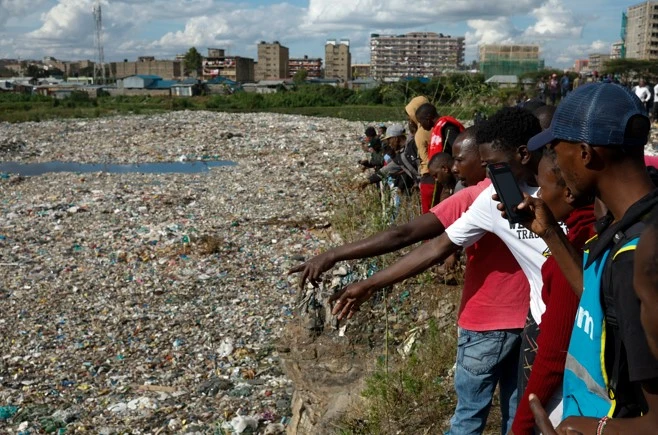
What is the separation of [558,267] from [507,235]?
1.59 feet

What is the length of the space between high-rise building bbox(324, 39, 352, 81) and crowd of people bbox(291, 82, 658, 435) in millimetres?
117139

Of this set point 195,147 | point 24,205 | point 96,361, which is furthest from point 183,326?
point 195,147

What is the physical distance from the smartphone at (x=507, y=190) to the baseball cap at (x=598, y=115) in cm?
22

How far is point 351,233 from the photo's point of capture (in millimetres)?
7141

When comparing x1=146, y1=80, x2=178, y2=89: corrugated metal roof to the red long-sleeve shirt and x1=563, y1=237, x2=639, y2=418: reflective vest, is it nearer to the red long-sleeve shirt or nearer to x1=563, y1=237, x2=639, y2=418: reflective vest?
the red long-sleeve shirt

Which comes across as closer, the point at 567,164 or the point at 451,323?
the point at 567,164

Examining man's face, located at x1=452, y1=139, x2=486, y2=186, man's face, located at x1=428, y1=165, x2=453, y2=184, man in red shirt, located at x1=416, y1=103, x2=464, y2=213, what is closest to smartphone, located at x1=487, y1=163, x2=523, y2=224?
man's face, located at x1=452, y1=139, x2=486, y2=186

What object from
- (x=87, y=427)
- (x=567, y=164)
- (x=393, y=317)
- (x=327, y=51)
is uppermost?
(x=327, y=51)

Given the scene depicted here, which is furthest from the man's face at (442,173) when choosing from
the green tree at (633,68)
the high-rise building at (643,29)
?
the high-rise building at (643,29)

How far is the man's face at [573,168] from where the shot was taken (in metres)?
1.42

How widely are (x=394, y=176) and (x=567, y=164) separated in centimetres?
554

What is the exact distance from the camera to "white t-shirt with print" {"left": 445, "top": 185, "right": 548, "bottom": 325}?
2102 millimetres

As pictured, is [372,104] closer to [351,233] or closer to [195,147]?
[195,147]

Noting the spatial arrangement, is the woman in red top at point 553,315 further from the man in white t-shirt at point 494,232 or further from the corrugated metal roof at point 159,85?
the corrugated metal roof at point 159,85
